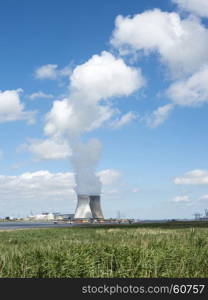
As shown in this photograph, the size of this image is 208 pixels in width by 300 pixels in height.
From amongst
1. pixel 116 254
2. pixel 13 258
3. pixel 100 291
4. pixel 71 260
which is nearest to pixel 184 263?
pixel 116 254

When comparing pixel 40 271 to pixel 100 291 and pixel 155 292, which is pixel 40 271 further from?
pixel 155 292

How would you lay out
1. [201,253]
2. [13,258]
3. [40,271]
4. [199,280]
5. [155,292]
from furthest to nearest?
[201,253]
[13,258]
[40,271]
[199,280]
[155,292]

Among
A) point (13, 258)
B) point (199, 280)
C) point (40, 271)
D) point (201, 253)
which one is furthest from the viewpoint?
point (201, 253)

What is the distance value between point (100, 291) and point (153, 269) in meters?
7.22

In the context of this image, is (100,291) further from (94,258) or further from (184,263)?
(184,263)

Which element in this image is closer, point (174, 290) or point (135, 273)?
point (174, 290)

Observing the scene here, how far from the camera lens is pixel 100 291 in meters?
19.1

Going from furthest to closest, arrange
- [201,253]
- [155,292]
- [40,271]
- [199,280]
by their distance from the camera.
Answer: [201,253], [40,271], [199,280], [155,292]

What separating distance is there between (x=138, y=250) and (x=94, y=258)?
3263 millimetres

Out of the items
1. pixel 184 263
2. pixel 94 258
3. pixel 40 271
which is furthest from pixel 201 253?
pixel 40 271

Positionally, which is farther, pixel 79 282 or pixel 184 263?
pixel 184 263

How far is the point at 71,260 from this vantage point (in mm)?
25062

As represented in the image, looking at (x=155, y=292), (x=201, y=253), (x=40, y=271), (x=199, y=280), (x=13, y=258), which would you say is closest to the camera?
(x=155, y=292)

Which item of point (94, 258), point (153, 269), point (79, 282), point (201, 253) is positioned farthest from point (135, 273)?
point (201, 253)
